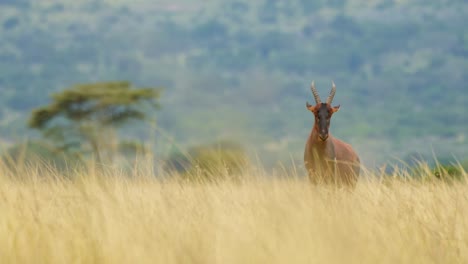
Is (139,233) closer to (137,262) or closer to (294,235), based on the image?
(137,262)

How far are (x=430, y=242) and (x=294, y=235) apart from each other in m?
1.12

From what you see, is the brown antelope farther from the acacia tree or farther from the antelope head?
the acacia tree

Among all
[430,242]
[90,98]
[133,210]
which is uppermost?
[90,98]

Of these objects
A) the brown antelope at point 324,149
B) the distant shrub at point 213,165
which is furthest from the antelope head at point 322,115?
the distant shrub at point 213,165

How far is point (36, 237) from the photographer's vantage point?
20.4 ft

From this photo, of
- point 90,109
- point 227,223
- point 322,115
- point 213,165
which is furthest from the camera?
point 90,109

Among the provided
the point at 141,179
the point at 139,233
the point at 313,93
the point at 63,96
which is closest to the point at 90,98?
the point at 63,96

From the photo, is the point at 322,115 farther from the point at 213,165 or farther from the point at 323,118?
the point at 213,165

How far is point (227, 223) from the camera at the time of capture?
6.25 meters

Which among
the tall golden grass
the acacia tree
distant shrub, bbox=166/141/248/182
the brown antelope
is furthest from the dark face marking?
the acacia tree

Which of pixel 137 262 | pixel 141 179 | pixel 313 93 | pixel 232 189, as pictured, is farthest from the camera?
pixel 313 93

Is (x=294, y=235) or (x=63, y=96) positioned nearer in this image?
(x=294, y=235)

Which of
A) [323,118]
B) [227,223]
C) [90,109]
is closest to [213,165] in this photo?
[323,118]

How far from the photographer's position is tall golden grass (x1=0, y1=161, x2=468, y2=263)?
5.65 meters
